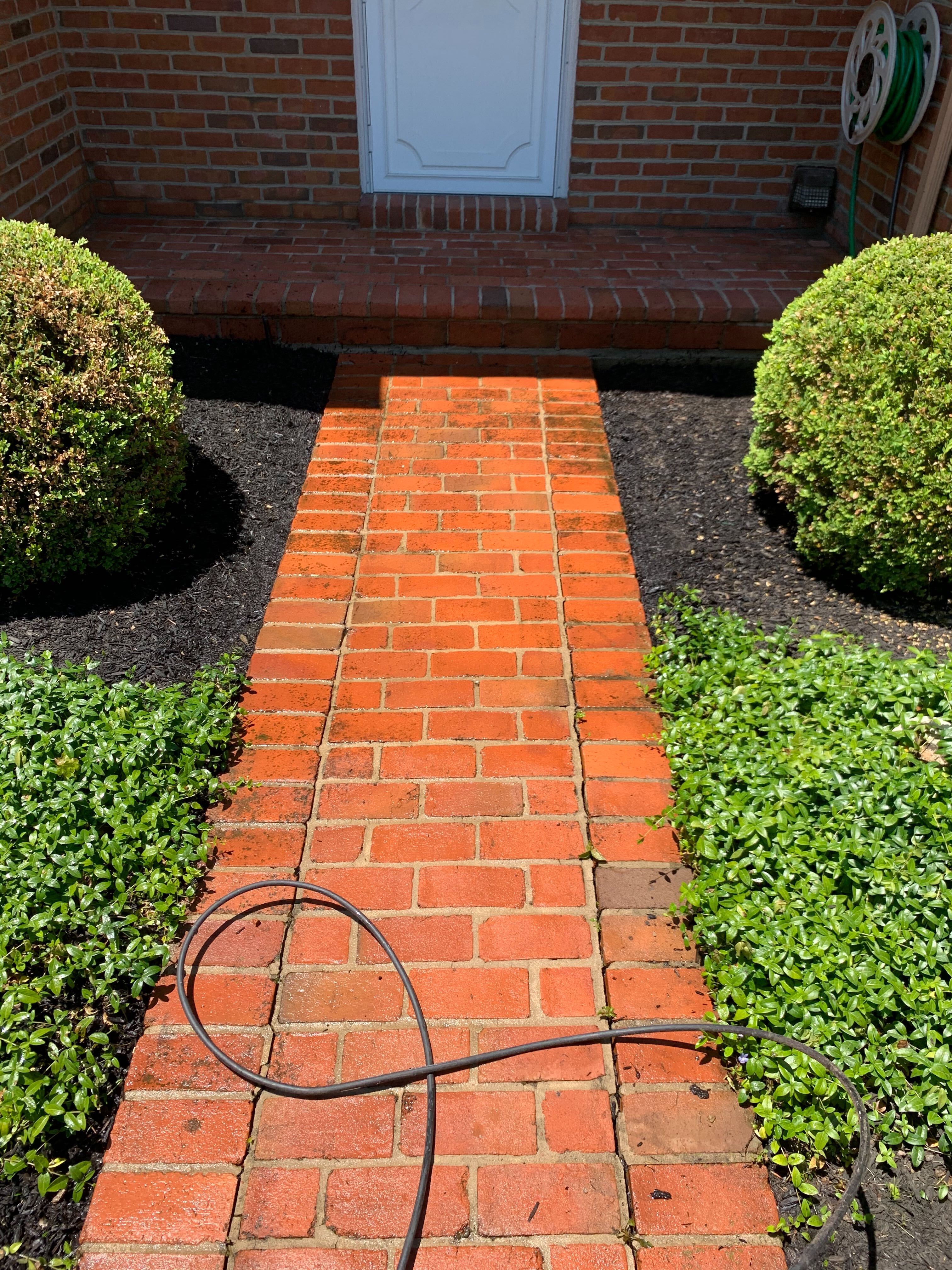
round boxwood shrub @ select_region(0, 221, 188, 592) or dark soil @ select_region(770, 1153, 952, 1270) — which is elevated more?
round boxwood shrub @ select_region(0, 221, 188, 592)

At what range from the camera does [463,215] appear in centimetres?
577

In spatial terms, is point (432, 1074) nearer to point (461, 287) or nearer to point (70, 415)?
point (70, 415)

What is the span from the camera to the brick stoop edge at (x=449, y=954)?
178 centimetres

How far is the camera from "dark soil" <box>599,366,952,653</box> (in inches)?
125

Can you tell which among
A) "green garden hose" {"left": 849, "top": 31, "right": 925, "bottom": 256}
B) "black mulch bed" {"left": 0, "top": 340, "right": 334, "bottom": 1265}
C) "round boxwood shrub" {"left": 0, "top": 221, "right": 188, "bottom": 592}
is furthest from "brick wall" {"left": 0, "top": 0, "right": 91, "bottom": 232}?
"green garden hose" {"left": 849, "top": 31, "right": 925, "bottom": 256}

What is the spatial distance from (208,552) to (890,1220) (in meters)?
2.89

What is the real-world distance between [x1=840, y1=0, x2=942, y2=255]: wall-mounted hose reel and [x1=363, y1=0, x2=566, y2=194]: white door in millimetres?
1703

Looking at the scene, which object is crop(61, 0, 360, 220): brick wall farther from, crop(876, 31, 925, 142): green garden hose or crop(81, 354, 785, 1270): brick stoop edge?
crop(81, 354, 785, 1270): brick stoop edge

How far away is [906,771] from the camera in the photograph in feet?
7.78

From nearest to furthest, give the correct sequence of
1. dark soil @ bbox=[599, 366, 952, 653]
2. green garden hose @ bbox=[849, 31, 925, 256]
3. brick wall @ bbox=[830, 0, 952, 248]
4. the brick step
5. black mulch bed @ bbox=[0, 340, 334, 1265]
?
black mulch bed @ bbox=[0, 340, 334, 1265]
dark soil @ bbox=[599, 366, 952, 653]
brick wall @ bbox=[830, 0, 952, 248]
green garden hose @ bbox=[849, 31, 925, 256]
the brick step

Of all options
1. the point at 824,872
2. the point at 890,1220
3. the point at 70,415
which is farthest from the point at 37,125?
the point at 890,1220

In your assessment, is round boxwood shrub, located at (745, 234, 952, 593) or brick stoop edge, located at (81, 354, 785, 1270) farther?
round boxwood shrub, located at (745, 234, 952, 593)

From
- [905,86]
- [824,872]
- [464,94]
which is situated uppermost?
[905,86]

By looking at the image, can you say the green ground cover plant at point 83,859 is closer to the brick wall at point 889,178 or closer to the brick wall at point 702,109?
the brick wall at point 889,178
